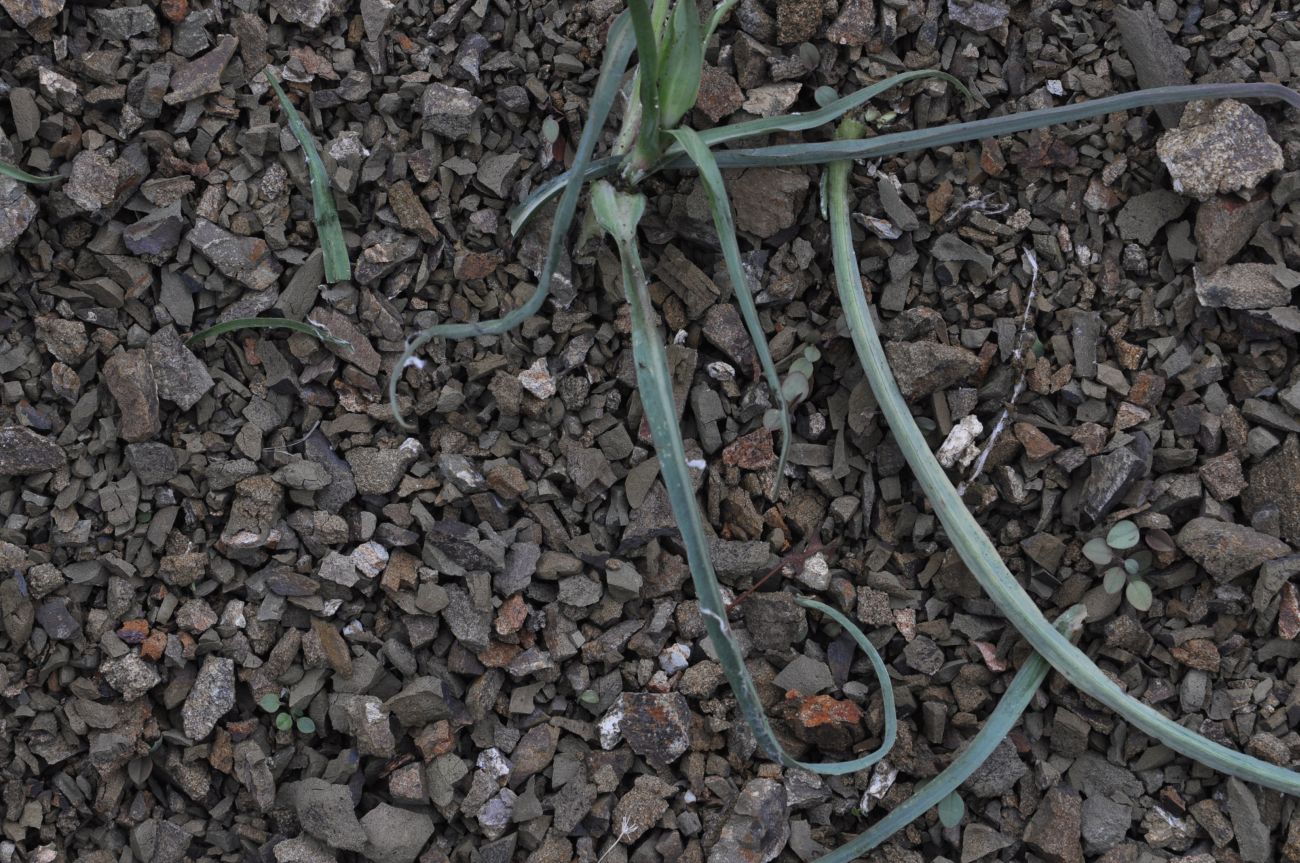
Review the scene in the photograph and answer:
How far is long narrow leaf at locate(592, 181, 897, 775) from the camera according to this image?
1066 millimetres

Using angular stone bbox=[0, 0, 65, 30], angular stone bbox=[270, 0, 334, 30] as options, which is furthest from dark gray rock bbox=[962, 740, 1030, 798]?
angular stone bbox=[0, 0, 65, 30]

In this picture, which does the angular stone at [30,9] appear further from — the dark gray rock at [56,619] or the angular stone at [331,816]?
the angular stone at [331,816]

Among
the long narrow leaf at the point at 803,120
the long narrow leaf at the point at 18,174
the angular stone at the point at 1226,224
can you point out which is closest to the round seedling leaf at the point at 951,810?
the angular stone at the point at 1226,224

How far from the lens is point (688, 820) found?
4.11 feet

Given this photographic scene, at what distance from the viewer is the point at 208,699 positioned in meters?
1.26

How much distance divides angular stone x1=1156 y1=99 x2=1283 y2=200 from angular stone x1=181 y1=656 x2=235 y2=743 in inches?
51.7

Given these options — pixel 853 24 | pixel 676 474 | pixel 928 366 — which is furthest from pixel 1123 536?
pixel 853 24

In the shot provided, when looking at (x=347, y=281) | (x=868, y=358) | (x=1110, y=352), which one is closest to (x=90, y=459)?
(x=347, y=281)

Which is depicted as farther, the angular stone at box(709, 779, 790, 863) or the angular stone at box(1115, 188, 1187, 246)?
the angular stone at box(1115, 188, 1187, 246)

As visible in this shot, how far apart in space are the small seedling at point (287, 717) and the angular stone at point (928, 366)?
2.73ft

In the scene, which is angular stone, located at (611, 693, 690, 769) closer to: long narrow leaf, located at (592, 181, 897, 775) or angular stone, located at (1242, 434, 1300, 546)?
long narrow leaf, located at (592, 181, 897, 775)

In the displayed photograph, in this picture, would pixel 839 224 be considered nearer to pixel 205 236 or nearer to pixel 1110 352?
pixel 1110 352

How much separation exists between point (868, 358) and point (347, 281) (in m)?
0.66

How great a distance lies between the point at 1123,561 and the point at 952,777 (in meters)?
0.34
